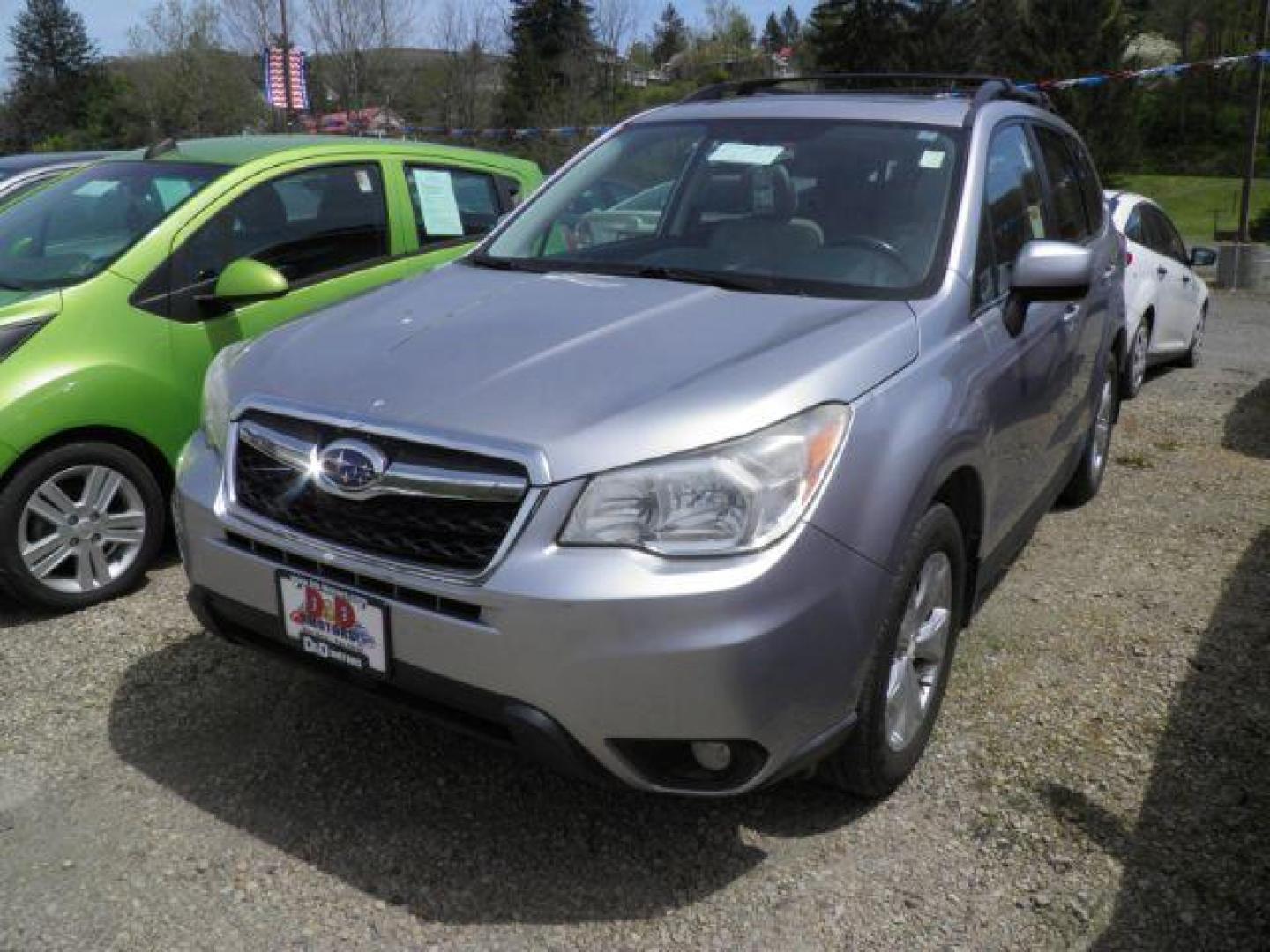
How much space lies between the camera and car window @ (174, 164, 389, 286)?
4.55 meters

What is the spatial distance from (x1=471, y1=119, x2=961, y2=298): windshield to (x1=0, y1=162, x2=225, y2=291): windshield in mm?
1627

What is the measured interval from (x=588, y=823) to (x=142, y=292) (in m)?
2.73

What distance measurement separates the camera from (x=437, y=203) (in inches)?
217

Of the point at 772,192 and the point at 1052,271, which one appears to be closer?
the point at 1052,271

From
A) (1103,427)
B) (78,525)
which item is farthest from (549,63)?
(78,525)

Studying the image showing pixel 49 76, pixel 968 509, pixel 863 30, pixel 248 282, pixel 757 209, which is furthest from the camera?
pixel 49 76

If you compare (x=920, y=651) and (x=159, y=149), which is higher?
(x=159, y=149)

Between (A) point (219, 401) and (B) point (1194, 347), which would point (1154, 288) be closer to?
(B) point (1194, 347)

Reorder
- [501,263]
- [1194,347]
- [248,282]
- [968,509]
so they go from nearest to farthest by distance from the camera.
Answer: [968,509], [501,263], [248,282], [1194,347]

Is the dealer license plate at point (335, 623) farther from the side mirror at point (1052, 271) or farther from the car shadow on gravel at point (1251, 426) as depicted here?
the car shadow on gravel at point (1251, 426)

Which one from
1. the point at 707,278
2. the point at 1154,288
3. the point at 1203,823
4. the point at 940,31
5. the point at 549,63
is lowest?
the point at 1203,823

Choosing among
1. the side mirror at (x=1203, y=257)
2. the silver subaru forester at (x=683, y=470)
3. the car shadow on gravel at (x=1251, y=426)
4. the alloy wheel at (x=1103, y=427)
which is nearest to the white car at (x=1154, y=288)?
the side mirror at (x=1203, y=257)

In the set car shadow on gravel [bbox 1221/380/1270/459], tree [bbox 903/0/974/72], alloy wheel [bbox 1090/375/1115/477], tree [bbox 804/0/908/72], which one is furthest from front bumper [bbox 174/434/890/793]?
tree [bbox 903/0/974/72]

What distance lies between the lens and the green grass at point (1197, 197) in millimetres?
36781
